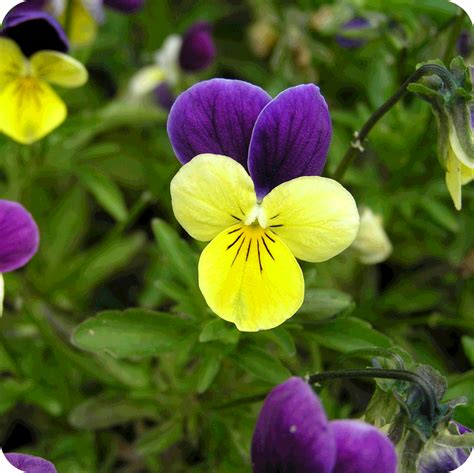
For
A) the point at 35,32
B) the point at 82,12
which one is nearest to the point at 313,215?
the point at 35,32

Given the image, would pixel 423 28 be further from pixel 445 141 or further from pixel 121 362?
pixel 121 362

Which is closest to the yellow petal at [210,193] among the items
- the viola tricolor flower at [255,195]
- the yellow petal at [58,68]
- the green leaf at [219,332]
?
the viola tricolor flower at [255,195]

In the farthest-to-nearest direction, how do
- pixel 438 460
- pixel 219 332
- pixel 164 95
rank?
1. pixel 164 95
2. pixel 219 332
3. pixel 438 460

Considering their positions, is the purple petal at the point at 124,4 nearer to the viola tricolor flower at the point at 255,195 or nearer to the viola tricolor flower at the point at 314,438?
the viola tricolor flower at the point at 255,195

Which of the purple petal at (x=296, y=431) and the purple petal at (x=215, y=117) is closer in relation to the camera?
the purple petal at (x=296, y=431)

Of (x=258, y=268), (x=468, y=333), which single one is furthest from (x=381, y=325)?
(x=258, y=268)

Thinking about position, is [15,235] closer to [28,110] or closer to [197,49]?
[28,110]

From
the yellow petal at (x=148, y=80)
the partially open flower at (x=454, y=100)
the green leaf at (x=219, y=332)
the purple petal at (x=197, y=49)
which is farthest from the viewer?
the yellow petal at (x=148, y=80)

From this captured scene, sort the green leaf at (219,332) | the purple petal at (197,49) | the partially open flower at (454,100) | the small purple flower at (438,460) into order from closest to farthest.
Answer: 1. the small purple flower at (438,460)
2. the partially open flower at (454,100)
3. the green leaf at (219,332)
4. the purple petal at (197,49)
